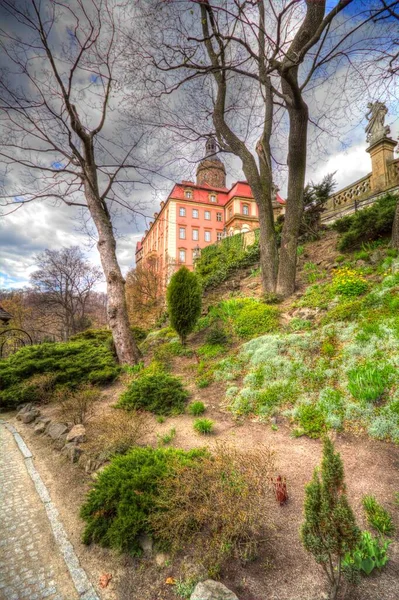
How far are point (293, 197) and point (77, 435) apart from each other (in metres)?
7.69

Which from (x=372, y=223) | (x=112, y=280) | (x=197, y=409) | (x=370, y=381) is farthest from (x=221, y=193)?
A: (x=370, y=381)

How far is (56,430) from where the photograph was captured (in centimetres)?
425

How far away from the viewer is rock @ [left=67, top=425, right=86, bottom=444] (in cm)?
378

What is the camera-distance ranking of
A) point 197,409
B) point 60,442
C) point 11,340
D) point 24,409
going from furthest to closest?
point 11,340 < point 24,409 < point 197,409 < point 60,442

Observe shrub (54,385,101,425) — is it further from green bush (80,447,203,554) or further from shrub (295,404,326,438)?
shrub (295,404,326,438)

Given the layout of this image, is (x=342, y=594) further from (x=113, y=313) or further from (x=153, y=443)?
(x=113, y=313)

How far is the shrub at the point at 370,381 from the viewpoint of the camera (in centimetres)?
332

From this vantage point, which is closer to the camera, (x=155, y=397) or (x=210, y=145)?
(x=155, y=397)

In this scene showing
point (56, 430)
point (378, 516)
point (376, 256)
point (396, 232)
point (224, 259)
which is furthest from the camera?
point (224, 259)

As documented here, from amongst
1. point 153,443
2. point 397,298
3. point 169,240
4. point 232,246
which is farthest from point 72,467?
point 169,240

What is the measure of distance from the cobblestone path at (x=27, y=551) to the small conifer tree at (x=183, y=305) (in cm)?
529

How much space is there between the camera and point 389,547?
1781 millimetres

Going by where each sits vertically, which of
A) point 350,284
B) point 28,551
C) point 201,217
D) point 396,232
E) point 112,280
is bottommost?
point 28,551

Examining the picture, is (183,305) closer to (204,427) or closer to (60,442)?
(204,427)
